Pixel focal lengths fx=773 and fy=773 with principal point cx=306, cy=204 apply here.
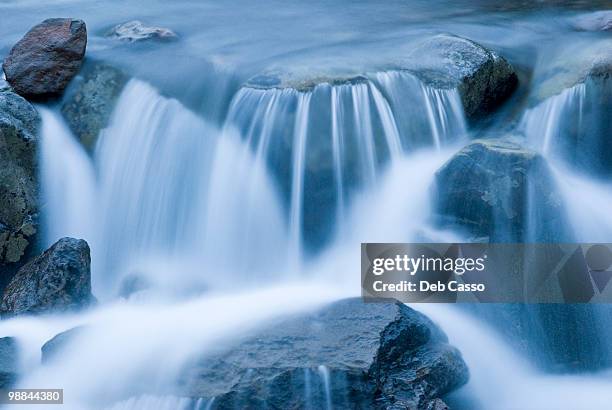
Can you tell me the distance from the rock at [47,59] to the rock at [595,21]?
5757 mm

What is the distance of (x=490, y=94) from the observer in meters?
7.78

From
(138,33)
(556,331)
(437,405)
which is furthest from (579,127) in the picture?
(138,33)

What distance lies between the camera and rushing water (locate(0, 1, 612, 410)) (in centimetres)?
597

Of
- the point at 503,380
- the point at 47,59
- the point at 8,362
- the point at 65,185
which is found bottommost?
the point at 503,380

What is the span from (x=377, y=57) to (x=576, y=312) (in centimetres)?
358

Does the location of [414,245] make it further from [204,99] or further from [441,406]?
[204,99]

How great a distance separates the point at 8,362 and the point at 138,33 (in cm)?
492

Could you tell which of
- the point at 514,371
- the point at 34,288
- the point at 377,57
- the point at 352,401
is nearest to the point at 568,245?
the point at 514,371

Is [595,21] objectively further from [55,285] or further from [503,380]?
[55,285]

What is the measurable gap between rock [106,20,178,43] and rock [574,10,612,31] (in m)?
4.89

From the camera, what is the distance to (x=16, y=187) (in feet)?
23.9

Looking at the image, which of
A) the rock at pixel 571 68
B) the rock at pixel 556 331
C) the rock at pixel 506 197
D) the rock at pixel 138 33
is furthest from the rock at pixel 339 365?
the rock at pixel 138 33

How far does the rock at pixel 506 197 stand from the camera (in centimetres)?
631

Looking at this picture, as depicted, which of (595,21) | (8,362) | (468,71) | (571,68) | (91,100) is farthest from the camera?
(595,21)
